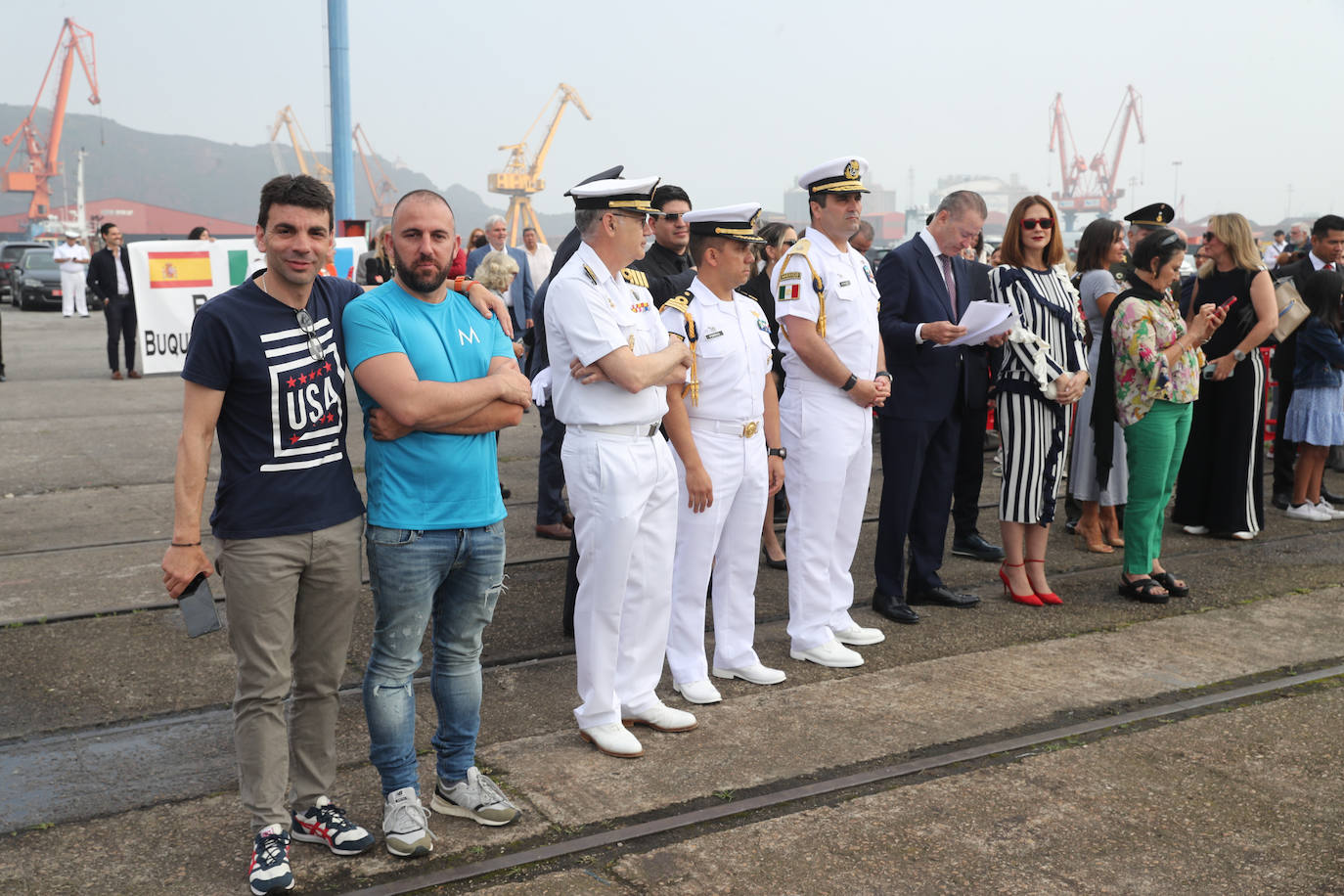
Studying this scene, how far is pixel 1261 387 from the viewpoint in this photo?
8.02 meters

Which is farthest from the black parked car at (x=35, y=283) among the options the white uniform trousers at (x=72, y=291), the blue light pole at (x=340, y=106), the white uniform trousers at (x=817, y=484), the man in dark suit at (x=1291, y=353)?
the white uniform trousers at (x=817, y=484)

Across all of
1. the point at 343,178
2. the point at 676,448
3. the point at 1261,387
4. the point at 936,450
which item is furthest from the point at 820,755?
the point at 343,178

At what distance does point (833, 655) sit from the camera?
531 cm

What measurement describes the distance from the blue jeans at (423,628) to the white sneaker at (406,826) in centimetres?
4

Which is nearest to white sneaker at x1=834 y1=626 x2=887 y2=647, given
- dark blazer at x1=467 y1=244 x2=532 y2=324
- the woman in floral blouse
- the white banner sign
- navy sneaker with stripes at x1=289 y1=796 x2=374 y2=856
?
the woman in floral blouse

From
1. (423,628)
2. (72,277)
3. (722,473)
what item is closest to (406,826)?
(423,628)

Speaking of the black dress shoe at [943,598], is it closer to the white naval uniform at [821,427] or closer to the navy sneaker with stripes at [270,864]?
the white naval uniform at [821,427]

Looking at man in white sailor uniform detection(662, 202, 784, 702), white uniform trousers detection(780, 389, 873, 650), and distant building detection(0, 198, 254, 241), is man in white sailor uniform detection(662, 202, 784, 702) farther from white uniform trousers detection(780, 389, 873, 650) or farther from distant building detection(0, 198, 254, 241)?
distant building detection(0, 198, 254, 241)

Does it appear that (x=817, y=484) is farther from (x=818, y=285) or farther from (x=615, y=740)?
(x=615, y=740)

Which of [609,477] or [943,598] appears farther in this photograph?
[943,598]

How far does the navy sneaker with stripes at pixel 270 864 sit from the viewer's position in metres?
3.25

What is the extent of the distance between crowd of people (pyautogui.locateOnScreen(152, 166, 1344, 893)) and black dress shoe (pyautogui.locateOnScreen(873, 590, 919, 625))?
14 millimetres

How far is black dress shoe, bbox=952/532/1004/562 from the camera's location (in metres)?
7.48

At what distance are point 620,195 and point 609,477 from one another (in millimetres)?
972
